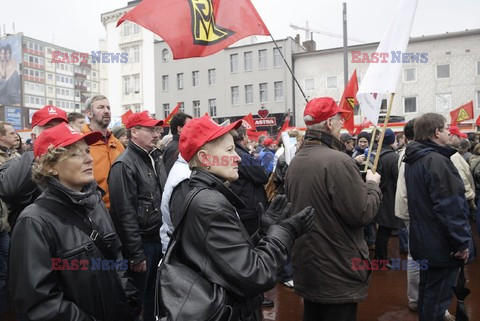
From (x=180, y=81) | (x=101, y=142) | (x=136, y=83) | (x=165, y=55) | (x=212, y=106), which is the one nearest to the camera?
(x=101, y=142)

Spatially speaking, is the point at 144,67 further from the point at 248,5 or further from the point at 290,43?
the point at 248,5

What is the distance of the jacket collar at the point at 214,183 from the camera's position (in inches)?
85.9

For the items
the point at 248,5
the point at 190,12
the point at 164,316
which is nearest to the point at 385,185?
the point at 248,5

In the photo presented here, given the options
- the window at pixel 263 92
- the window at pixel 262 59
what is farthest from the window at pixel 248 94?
the window at pixel 262 59

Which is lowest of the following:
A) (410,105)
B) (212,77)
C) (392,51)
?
(392,51)

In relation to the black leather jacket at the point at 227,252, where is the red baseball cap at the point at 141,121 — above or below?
above

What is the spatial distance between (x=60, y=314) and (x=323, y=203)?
1.82 m

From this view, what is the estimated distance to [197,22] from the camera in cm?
432

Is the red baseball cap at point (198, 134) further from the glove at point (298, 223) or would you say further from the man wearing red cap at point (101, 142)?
the man wearing red cap at point (101, 142)

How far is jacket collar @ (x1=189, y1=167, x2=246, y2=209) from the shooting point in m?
2.18

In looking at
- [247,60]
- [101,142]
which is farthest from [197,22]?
[247,60]

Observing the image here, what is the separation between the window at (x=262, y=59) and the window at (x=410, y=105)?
1263cm

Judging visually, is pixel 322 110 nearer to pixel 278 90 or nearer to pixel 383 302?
pixel 383 302

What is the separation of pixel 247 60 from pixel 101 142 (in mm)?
35853
